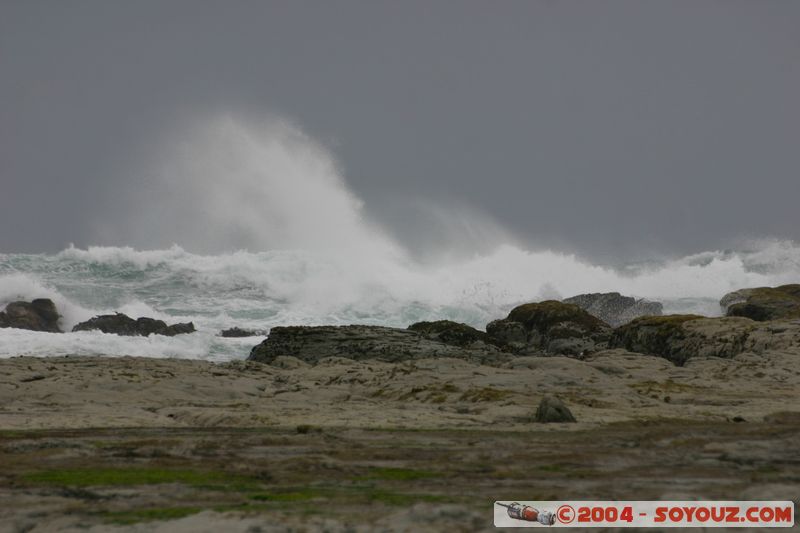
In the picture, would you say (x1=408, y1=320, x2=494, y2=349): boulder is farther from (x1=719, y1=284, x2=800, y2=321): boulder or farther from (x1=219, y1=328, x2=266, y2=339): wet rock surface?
(x1=219, y1=328, x2=266, y2=339): wet rock surface

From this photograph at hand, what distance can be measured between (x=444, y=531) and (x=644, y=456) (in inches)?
209

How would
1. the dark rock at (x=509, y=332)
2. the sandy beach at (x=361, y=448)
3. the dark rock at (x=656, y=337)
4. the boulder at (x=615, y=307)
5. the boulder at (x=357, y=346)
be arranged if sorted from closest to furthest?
the sandy beach at (x=361, y=448) → the boulder at (x=357, y=346) → the dark rock at (x=656, y=337) → the dark rock at (x=509, y=332) → the boulder at (x=615, y=307)

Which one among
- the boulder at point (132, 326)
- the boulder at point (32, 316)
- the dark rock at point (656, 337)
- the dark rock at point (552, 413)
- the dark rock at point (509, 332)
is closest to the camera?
the dark rock at point (552, 413)

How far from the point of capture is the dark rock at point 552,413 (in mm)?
15289

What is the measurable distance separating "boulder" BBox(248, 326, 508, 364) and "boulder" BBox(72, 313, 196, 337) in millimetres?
17258

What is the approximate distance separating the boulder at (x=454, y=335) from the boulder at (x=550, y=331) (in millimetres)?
1466

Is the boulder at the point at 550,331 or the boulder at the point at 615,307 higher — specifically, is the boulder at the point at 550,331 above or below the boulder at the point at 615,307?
below

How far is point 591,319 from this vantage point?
45.1 m

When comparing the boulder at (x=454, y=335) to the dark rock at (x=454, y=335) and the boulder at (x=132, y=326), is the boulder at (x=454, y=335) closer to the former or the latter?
the dark rock at (x=454, y=335)

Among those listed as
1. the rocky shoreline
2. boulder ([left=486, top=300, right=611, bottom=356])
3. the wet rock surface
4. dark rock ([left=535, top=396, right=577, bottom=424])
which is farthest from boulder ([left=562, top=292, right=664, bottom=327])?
dark rock ([left=535, top=396, right=577, bottom=424])

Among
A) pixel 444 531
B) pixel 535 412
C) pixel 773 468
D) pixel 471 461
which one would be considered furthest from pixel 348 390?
pixel 444 531

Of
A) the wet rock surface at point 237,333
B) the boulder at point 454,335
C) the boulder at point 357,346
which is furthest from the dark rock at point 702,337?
the wet rock surface at point 237,333

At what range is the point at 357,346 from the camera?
35781 millimetres

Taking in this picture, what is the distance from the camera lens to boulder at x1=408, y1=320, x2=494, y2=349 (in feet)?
128
